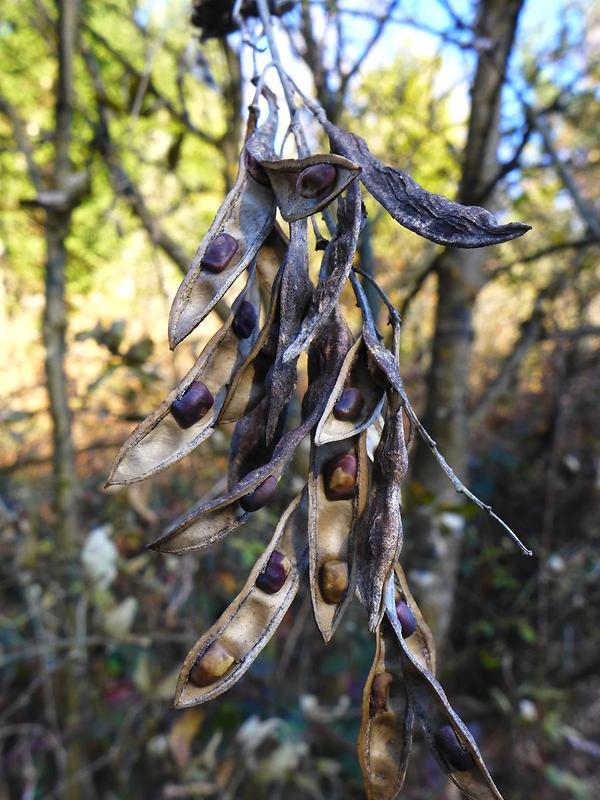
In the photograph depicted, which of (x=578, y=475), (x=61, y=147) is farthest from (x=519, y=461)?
(x=61, y=147)

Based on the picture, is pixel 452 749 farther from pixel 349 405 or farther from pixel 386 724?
pixel 349 405

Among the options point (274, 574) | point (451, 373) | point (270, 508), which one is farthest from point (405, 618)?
point (451, 373)

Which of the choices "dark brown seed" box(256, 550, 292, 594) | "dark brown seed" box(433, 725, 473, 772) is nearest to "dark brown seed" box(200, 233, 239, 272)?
"dark brown seed" box(256, 550, 292, 594)

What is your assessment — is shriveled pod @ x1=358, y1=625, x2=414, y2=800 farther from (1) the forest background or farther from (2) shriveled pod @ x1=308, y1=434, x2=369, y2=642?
(1) the forest background

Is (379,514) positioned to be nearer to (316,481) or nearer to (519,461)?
(316,481)

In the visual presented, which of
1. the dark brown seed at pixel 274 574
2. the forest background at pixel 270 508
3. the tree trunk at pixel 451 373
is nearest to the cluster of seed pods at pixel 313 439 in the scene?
the dark brown seed at pixel 274 574
